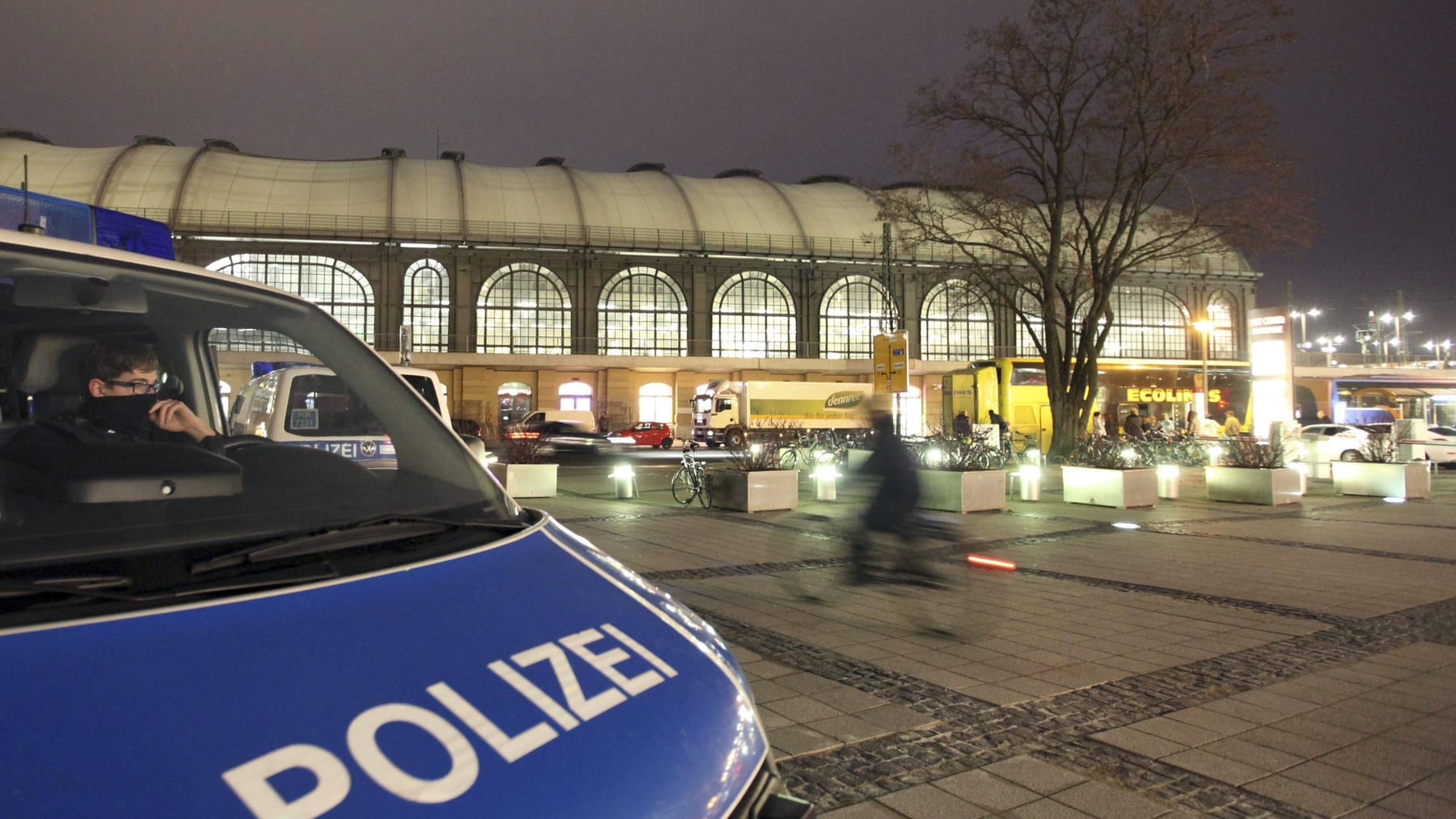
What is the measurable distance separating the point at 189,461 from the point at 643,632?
97cm

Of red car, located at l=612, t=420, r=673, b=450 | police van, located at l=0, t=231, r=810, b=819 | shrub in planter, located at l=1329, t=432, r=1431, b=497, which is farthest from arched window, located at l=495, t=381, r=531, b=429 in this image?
police van, located at l=0, t=231, r=810, b=819

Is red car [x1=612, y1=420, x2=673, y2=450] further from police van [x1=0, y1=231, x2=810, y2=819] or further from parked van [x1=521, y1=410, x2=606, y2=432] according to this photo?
police van [x1=0, y1=231, x2=810, y2=819]

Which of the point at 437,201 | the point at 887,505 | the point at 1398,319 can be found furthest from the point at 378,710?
the point at 1398,319

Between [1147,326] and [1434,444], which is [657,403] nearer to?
[1147,326]

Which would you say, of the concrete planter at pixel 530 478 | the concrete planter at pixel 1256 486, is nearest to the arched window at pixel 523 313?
the concrete planter at pixel 530 478

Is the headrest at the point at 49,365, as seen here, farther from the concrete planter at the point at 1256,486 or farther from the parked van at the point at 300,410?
the concrete planter at the point at 1256,486

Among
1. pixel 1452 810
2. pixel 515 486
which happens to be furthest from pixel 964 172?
pixel 1452 810

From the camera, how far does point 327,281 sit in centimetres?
5081

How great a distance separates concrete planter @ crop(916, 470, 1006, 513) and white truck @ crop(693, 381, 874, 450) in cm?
2602

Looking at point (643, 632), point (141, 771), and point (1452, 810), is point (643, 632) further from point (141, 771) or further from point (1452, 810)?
point (1452, 810)

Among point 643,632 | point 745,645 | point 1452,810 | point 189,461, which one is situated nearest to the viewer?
point 643,632

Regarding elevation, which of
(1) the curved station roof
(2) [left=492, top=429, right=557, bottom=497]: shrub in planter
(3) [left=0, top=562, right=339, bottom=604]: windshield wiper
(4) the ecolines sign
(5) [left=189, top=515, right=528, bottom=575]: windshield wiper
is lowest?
(2) [left=492, top=429, right=557, bottom=497]: shrub in planter

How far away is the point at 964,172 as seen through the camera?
2336 centimetres

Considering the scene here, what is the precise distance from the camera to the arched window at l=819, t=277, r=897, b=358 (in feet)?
190
